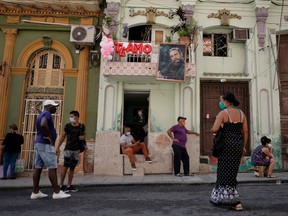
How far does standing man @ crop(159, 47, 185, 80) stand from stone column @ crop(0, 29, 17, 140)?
588 cm

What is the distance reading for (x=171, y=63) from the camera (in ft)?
32.5

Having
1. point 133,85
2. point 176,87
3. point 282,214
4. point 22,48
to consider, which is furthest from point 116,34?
point 282,214

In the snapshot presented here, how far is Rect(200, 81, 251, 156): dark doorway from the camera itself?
10555mm

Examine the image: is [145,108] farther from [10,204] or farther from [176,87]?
[10,204]

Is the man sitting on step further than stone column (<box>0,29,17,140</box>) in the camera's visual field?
No

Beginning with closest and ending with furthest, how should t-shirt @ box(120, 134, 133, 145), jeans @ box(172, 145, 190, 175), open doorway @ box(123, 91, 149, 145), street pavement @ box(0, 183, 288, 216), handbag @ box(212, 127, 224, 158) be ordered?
1. street pavement @ box(0, 183, 288, 216)
2. handbag @ box(212, 127, 224, 158)
3. jeans @ box(172, 145, 190, 175)
4. t-shirt @ box(120, 134, 133, 145)
5. open doorway @ box(123, 91, 149, 145)

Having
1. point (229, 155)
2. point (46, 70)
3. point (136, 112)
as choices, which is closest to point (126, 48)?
point (46, 70)

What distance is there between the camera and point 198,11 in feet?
36.1

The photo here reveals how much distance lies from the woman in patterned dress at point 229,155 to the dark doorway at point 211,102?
6.25 metres

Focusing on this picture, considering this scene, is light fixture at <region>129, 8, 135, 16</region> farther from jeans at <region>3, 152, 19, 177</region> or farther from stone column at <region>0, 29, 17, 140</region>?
jeans at <region>3, 152, 19, 177</region>

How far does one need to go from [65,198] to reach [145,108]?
27.6 ft

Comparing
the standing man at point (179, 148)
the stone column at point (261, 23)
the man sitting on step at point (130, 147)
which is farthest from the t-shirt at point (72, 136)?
the stone column at point (261, 23)

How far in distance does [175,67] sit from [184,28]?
1.62 metres

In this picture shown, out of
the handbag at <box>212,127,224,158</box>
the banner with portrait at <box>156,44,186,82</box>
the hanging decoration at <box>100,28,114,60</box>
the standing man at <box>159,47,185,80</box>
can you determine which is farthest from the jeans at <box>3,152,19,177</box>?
the handbag at <box>212,127,224,158</box>
